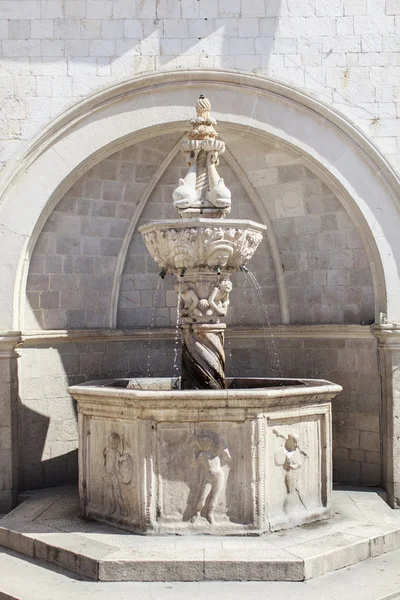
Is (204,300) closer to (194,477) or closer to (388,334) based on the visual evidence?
(194,477)

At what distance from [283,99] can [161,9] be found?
58.9 inches

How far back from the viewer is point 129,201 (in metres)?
8.14

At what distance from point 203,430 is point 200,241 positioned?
4.68 feet

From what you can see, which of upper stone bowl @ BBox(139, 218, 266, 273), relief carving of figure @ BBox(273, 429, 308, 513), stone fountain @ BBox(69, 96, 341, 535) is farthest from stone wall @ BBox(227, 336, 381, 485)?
upper stone bowl @ BBox(139, 218, 266, 273)

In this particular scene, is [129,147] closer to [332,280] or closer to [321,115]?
[321,115]

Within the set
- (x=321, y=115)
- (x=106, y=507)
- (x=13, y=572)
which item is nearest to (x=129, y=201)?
(x=321, y=115)

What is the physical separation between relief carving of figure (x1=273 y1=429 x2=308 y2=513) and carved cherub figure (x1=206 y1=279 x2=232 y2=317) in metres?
1.06

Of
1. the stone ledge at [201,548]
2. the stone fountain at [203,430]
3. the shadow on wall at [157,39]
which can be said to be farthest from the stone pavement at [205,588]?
the shadow on wall at [157,39]

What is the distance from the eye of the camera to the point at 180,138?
7914 millimetres

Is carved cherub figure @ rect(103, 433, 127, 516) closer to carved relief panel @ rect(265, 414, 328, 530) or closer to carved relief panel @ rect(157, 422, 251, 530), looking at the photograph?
carved relief panel @ rect(157, 422, 251, 530)

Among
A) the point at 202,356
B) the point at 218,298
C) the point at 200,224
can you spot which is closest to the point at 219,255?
the point at 200,224

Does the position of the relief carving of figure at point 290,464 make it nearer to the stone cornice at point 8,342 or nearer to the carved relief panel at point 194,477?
the carved relief panel at point 194,477

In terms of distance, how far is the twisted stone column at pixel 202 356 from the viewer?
5930 millimetres

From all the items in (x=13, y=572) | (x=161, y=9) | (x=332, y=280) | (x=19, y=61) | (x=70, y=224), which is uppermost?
(x=161, y=9)
